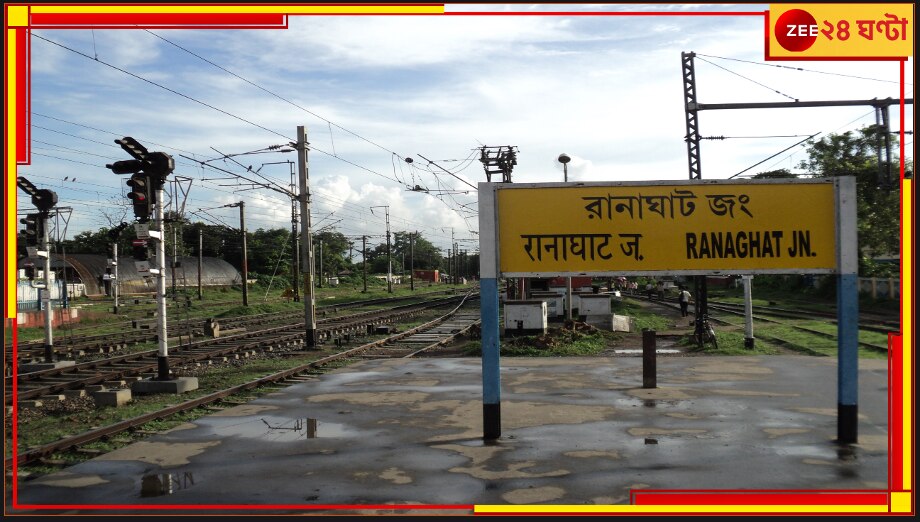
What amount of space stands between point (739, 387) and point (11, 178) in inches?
438

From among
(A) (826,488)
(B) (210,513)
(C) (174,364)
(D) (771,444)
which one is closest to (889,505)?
(A) (826,488)

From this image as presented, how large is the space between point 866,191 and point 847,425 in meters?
35.0

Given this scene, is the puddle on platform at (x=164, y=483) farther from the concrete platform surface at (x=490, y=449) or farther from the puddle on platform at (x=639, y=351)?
the puddle on platform at (x=639, y=351)

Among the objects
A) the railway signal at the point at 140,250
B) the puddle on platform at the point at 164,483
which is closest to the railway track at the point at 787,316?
the railway signal at the point at 140,250

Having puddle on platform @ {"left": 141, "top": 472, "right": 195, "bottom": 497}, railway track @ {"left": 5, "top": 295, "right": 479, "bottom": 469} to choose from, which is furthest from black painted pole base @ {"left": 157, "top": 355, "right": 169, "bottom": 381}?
puddle on platform @ {"left": 141, "top": 472, "right": 195, "bottom": 497}

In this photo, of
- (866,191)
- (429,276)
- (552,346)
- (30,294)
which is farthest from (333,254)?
(552,346)

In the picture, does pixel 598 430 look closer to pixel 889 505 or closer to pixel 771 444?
pixel 771 444

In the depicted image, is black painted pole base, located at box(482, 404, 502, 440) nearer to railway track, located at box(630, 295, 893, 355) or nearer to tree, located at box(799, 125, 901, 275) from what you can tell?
railway track, located at box(630, 295, 893, 355)

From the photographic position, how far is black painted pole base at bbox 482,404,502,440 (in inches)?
360

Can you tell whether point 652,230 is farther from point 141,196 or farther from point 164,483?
point 141,196

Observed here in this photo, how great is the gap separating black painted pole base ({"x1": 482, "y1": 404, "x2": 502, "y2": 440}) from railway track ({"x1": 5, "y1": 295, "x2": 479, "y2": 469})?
A: 15.6 feet

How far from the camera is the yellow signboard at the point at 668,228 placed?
9.11 m

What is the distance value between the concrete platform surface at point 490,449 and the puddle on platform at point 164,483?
0.07ft

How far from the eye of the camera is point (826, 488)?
6926 mm
